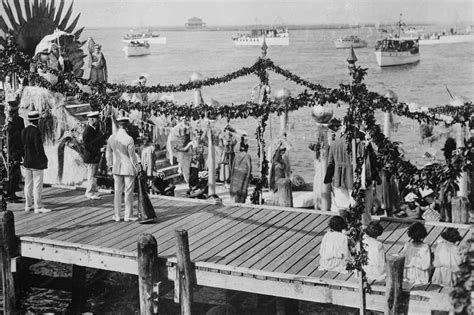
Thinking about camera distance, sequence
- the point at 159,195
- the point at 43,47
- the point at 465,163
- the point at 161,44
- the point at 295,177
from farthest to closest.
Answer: the point at 161,44 < the point at 43,47 < the point at 295,177 < the point at 159,195 < the point at 465,163

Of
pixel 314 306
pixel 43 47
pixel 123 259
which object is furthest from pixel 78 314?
pixel 43 47

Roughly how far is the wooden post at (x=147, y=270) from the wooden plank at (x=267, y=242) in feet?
3.96

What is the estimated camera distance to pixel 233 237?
12.8 metres

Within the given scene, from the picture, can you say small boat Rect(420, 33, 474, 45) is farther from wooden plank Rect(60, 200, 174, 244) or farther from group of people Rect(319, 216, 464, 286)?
group of people Rect(319, 216, 464, 286)

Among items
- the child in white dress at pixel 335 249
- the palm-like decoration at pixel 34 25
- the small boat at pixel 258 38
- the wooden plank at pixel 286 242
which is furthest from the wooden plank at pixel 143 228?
the small boat at pixel 258 38

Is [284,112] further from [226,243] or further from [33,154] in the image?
[33,154]

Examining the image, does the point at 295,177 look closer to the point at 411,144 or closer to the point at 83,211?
the point at 83,211

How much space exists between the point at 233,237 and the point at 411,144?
1031 inches

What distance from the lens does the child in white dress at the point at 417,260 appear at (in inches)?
409

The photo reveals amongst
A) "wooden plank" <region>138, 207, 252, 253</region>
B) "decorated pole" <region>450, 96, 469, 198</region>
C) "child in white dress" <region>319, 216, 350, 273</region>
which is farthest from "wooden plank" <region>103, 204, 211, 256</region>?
"decorated pole" <region>450, 96, 469, 198</region>

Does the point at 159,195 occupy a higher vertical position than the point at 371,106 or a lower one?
lower

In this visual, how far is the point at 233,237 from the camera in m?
12.8

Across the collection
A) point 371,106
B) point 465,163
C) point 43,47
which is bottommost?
point 465,163

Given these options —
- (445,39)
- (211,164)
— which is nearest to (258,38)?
(445,39)
